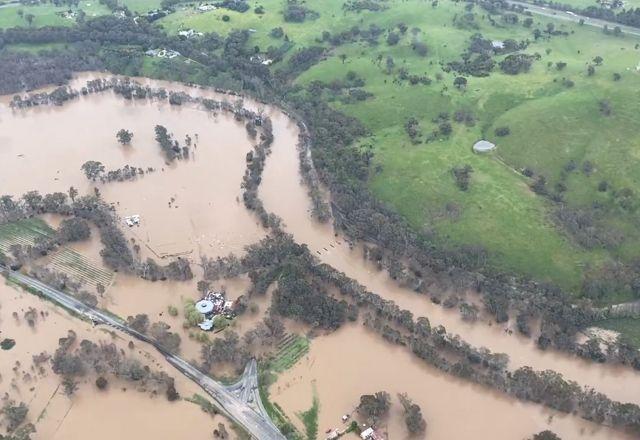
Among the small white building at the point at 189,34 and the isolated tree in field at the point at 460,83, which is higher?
the isolated tree in field at the point at 460,83

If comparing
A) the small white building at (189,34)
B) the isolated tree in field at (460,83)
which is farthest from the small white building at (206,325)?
the small white building at (189,34)

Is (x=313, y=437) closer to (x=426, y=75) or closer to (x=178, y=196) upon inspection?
(x=178, y=196)

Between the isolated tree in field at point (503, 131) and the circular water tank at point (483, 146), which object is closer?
the circular water tank at point (483, 146)

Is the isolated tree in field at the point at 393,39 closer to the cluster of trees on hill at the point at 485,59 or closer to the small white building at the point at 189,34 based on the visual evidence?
the cluster of trees on hill at the point at 485,59

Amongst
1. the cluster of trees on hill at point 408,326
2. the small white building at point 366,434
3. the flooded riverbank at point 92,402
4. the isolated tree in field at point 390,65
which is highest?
the isolated tree in field at point 390,65

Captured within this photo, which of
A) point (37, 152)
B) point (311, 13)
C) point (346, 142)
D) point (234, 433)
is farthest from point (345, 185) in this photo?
point (311, 13)

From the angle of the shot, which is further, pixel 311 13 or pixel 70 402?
pixel 311 13

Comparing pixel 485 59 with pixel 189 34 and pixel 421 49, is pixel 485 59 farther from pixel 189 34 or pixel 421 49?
pixel 189 34
